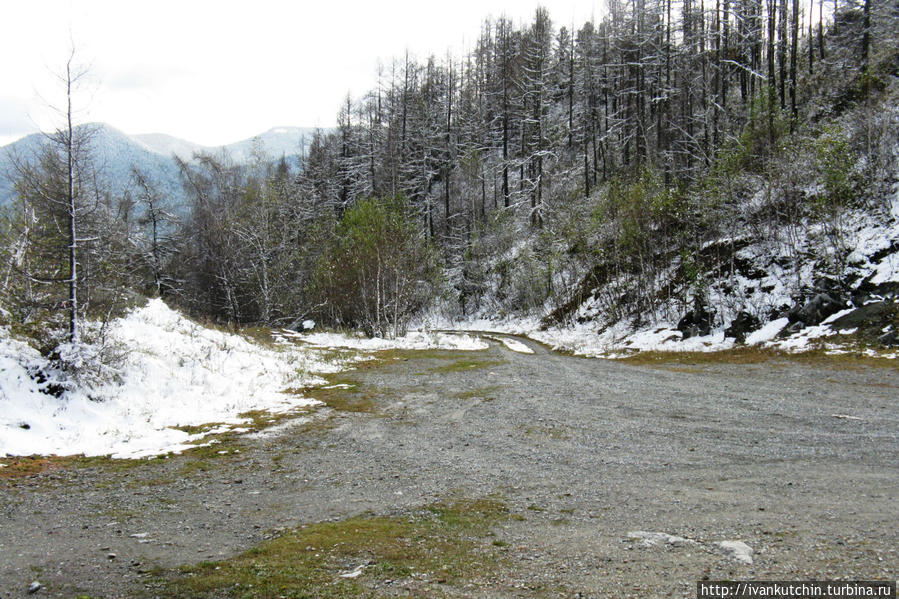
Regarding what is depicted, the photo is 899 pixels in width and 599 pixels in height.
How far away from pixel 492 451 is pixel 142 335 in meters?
10.9

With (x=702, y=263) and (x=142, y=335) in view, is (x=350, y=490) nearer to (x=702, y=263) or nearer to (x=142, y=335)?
(x=142, y=335)

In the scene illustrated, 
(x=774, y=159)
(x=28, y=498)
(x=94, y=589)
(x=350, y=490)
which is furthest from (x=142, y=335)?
(x=774, y=159)

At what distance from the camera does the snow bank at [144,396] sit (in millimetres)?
8148

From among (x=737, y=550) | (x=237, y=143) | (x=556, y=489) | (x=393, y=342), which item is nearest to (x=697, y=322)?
(x=393, y=342)

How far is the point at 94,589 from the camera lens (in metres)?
3.61

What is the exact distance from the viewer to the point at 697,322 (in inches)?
859

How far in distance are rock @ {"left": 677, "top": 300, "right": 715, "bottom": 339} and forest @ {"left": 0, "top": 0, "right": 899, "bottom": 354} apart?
411mm

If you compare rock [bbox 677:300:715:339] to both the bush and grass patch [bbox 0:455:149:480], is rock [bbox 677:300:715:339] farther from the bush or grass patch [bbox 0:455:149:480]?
grass patch [bbox 0:455:149:480]

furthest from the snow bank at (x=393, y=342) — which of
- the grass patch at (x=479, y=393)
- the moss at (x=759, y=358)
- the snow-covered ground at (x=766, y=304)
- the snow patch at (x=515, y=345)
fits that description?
the grass patch at (x=479, y=393)

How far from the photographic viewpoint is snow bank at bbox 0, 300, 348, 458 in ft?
26.7

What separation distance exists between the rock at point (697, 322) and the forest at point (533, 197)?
411mm

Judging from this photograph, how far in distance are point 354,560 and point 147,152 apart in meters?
86.5

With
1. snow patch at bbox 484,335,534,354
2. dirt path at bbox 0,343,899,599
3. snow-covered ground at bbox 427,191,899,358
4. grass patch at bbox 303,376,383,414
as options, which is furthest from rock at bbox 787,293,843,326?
grass patch at bbox 303,376,383,414

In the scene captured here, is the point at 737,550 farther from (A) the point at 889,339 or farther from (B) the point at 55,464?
(A) the point at 889,339
